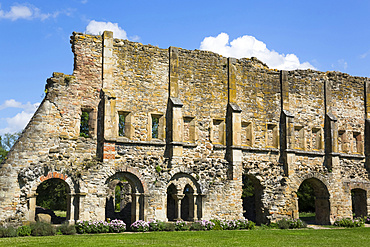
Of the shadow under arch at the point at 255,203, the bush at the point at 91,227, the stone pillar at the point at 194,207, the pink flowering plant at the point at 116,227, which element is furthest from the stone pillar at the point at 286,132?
the bush at the point at 91,227

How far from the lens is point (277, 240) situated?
16.5m

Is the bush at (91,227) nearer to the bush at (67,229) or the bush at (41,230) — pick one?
the bush at (67,229)

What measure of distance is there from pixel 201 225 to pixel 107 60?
890 cm

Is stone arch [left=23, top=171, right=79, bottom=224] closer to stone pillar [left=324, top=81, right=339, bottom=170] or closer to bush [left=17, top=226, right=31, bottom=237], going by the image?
bush [left=17, top=226, right=31, bottom=237]

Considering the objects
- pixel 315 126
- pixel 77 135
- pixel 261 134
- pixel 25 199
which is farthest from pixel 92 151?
pixel 315 126

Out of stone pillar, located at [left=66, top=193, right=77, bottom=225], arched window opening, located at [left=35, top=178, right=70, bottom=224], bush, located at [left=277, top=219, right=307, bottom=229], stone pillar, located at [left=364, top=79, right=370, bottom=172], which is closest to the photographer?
stone pillar, located at [left=66, top=193, right=77, bottom=225]

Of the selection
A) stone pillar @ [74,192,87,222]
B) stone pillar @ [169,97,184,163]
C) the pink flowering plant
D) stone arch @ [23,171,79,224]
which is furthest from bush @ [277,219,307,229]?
stone arch @ [23,171,79,224]

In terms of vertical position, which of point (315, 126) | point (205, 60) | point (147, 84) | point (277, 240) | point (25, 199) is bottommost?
point (277, 240)

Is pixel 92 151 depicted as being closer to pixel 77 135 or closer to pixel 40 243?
pixel 77 135

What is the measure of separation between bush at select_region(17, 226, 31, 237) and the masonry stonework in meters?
0.71

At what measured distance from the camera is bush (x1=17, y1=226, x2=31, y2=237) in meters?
17.4

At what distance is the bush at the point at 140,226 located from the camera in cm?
1967

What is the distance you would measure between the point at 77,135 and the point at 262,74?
35.4 feet

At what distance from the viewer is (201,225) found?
824 inches
